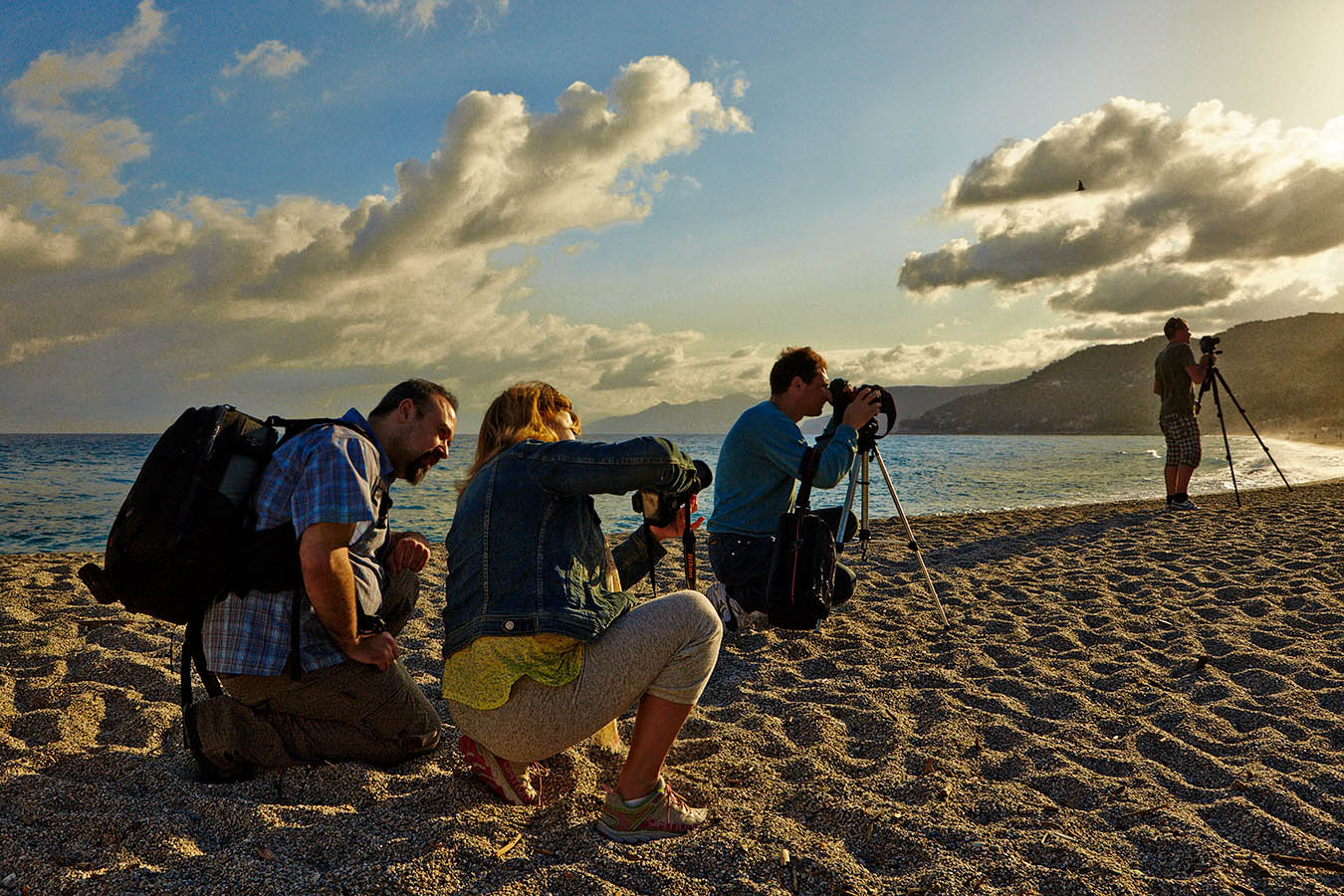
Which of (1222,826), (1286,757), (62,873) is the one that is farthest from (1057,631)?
(62,873)

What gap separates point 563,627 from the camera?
2428 millimetres

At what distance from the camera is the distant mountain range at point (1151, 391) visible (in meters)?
82.1

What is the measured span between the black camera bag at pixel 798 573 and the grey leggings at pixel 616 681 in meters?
1.69

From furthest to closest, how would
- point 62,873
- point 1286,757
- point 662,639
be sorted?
point 1286,757
point 662,639
point 62,873

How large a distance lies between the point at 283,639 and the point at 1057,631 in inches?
180

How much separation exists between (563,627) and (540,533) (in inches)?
11.6

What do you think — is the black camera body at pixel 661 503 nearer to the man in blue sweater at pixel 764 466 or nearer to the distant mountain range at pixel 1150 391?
the man in blue sweater at pixel 764 466

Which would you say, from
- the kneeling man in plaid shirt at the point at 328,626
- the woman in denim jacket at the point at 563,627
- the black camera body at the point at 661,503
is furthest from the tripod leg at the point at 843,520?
the kneeling man in plaid shirt at the point at 328,626

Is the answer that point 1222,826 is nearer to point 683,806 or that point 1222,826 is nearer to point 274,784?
point 683,806

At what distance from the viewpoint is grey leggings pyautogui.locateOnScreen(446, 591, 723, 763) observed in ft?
8.23

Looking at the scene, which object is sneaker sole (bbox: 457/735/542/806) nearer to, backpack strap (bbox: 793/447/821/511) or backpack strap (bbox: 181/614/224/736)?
backpack strap (bbox: 181/614/224/736)

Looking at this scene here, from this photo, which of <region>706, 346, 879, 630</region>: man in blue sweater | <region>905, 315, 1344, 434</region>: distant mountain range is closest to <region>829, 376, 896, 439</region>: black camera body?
<region>706, 346, 879, 630</region>: man in blue sweater

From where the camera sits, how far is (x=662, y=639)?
2.52 metres

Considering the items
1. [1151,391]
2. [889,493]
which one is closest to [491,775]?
[889,493]
